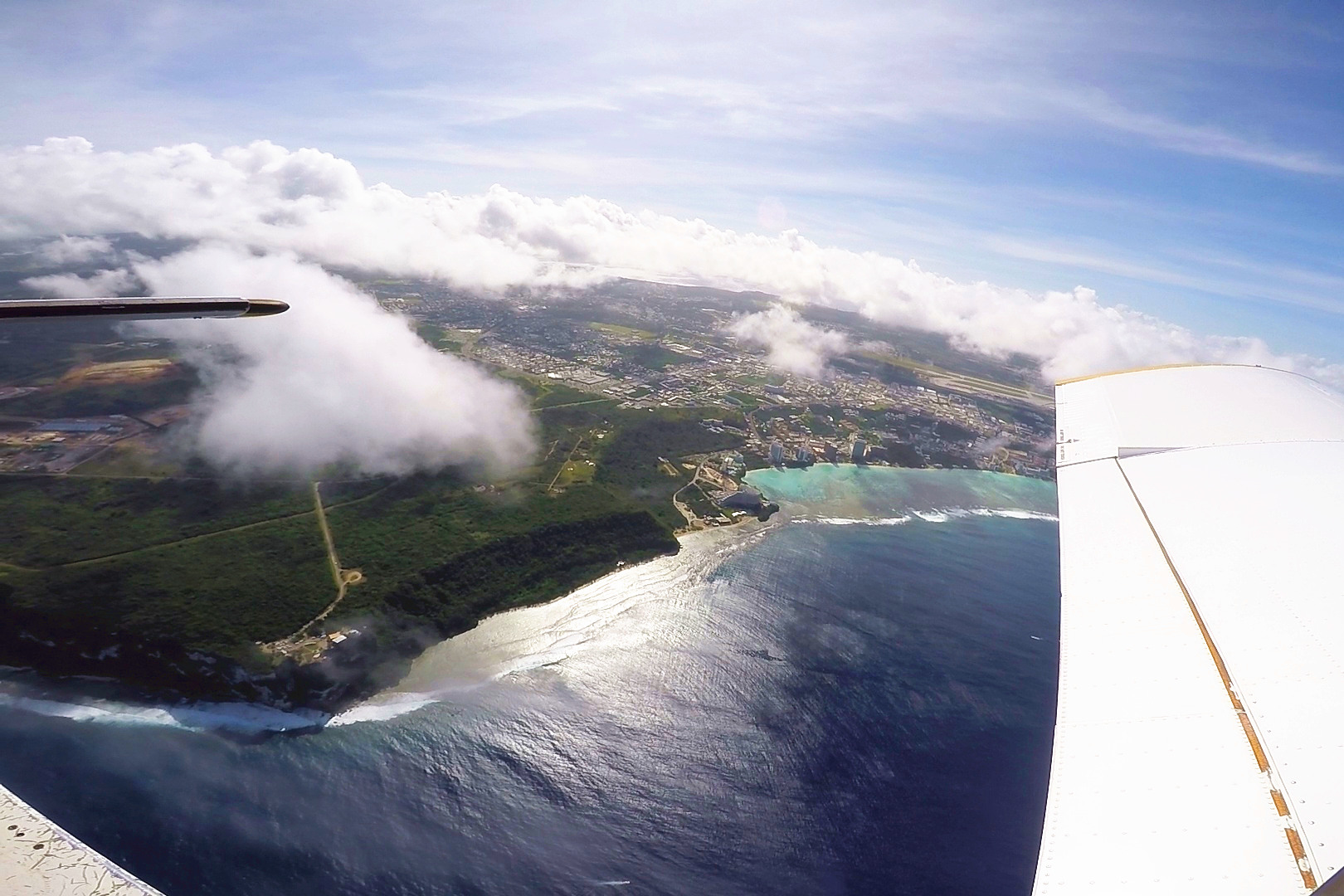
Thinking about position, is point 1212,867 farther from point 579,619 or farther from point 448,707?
point 579,619

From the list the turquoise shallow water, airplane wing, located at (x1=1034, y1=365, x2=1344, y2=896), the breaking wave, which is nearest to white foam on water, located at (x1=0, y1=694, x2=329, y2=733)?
airplane wing, located at (x1=1034, y1=365, x2=1344, y2=896)

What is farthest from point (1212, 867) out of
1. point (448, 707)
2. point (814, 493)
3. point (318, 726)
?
point (814, 493)

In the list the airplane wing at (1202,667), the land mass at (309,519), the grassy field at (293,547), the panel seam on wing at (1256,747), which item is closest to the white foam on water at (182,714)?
the land mass at (309,519)

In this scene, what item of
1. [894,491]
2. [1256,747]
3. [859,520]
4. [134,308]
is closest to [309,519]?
[134,308]

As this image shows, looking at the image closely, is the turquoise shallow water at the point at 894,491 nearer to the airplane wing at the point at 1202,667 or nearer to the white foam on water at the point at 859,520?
the white foam on water at the point at 859,520

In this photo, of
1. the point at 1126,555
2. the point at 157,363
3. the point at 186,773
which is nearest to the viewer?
the point at 1126,555

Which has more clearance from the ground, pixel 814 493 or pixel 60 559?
pixel 814 493

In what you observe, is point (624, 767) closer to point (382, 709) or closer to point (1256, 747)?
point (382, 709)
